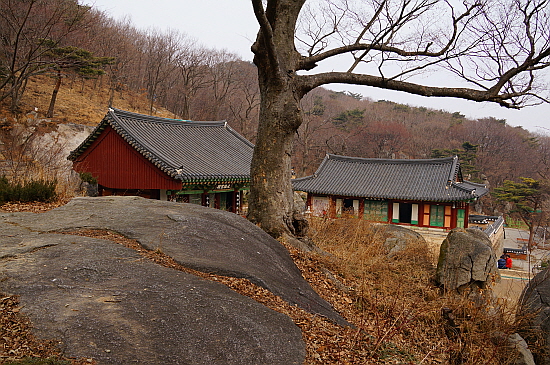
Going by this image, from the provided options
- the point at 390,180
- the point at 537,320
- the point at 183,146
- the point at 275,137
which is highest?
the point at 183,146

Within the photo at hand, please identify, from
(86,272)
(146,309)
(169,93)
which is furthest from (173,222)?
(169,93)

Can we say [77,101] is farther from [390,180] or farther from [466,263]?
[466,263]

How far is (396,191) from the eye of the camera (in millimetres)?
25484

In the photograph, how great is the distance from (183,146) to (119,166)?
3.11 meters

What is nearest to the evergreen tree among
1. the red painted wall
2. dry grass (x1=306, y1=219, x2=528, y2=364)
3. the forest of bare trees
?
the forest of bare trees

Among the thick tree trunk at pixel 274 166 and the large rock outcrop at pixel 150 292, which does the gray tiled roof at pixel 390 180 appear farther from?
the large rock outcrop at pixel 150 292

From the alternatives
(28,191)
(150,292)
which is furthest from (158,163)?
(150,292)

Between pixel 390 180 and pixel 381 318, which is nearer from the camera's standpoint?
pixel 381 318

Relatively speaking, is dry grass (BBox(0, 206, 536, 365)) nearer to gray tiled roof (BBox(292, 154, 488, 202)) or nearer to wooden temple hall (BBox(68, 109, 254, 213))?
wooden temple hall (BBox(68, 109, 254, 213))

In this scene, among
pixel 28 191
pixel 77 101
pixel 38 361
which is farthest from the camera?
pixel 77 101

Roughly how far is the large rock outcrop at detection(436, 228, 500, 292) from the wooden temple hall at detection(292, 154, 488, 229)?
1497 cm

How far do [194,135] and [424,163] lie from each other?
16.6m

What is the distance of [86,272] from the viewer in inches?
138

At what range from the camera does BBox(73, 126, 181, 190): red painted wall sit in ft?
53.2
